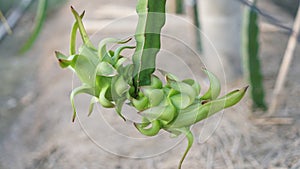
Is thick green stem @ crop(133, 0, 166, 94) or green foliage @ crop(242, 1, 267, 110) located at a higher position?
thick green stem @ crop(133, 0, 166, 94)

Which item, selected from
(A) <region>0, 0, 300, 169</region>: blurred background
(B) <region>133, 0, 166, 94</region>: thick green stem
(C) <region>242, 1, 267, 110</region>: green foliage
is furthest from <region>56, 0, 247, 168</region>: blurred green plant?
(C) <region>242, 1, 267, 110</region>: green foliage

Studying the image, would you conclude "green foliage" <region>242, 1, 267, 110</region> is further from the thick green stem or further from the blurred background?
the thick green stem

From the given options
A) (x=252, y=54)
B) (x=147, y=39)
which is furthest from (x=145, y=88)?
(x=252, y=54)

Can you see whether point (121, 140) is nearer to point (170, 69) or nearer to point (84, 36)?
point (170, 69)

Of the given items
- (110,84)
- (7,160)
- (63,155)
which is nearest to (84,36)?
(110,84)

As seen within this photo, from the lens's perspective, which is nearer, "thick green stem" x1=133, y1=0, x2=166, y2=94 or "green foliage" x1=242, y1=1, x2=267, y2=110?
"thick green stem" x1=133, y1=0, x2=166, y2=94

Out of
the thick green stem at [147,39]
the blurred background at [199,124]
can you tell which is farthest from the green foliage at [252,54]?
the thick green stem at [147,39]

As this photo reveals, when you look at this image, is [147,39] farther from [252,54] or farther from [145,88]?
[252,54]
